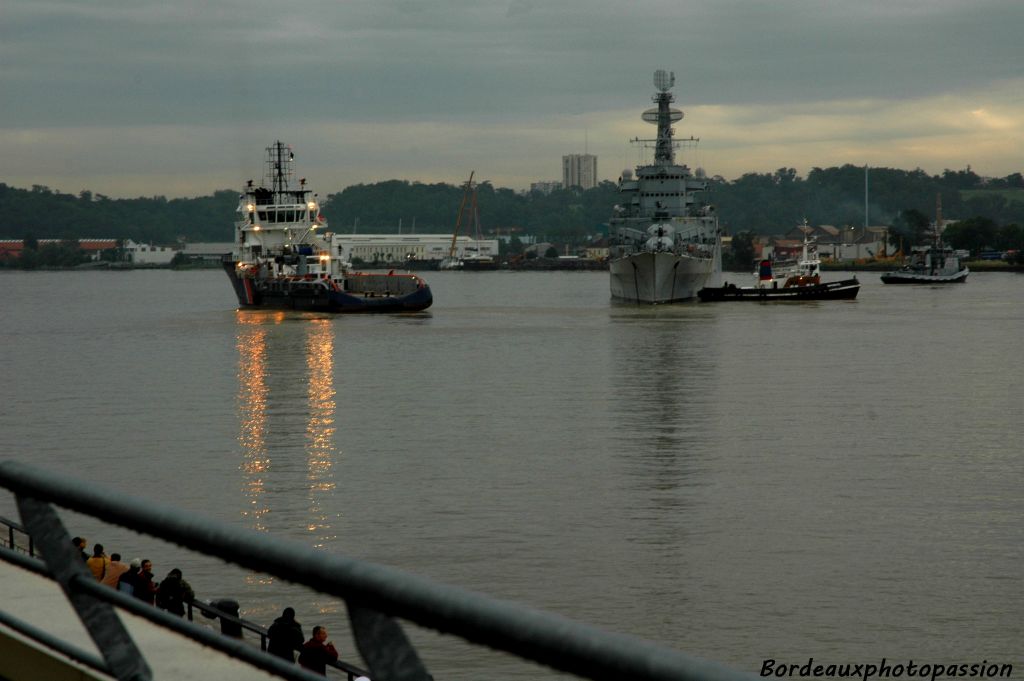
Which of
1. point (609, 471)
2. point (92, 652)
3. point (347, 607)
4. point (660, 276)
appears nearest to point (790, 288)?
point (660, 276)

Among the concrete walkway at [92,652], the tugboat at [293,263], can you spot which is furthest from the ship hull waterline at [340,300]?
the concrete walkway at [92,652]

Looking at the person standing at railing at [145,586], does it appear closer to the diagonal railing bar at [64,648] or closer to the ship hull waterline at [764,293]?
the diagonal railing bar at [64,648]

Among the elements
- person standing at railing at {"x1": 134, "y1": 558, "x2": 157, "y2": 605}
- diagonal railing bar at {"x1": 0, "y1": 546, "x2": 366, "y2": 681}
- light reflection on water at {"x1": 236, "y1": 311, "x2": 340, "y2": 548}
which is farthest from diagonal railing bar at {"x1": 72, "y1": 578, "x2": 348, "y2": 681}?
light reflection on water at {"x1": 236, "y1": 311, "x2": 340, "y2": 548}

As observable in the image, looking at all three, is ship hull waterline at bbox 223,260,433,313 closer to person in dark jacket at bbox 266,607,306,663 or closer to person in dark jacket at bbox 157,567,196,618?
person in dark jacket at bbox 157,567,196,618

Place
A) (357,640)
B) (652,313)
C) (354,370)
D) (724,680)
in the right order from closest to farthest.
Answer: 1. (724,680)
2. (357,640)
3. (354,370)
4. (652,313)

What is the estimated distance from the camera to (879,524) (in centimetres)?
2558

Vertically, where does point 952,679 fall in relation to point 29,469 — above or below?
below

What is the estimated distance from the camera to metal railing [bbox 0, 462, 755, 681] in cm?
216

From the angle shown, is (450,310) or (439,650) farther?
(450,310)

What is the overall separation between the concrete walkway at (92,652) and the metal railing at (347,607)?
124 centimetres

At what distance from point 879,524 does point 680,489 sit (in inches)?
194

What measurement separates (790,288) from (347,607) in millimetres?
121803

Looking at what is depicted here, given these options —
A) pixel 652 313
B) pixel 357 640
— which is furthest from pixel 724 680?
pixel 652 313

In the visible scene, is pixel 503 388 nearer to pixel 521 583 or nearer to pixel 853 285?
pixel 521 583
